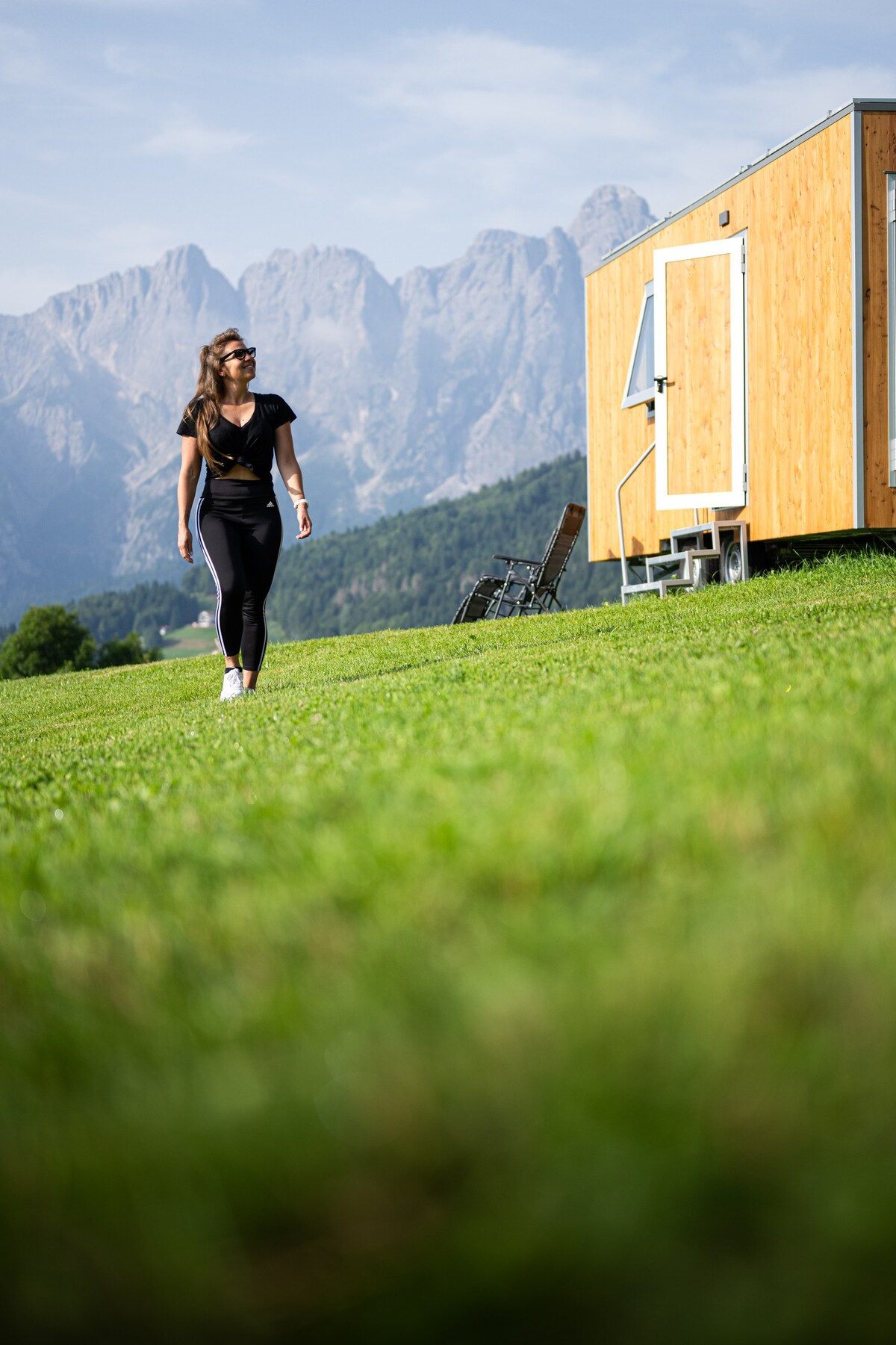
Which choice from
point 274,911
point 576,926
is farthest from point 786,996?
point 274,911

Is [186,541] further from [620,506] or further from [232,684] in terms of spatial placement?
[620,506]

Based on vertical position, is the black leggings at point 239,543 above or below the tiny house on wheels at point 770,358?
below

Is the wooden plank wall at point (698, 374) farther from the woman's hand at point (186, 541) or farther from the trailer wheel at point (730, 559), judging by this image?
the woman's hand at point (186, 541)

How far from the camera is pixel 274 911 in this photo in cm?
197

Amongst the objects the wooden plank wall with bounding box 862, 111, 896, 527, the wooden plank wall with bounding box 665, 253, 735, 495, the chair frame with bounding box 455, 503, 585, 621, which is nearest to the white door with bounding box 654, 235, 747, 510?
the wooden plank wall with bounding box 665, 253, 735, 495

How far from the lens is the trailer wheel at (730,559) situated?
46.1ft

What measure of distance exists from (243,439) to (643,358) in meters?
9.93

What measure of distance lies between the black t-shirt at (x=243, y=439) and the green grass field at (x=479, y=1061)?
534 centimetres

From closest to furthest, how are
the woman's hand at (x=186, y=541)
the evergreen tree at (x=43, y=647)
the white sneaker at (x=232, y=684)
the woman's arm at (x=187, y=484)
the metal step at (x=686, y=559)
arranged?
the woman's hand at (x=186, y=541)
the woman's arm at (x=187, y=484)
the white sneaker at (x=232, y=684)
the metal step at (x=686, y=559)
the evergreen tree at (x=43, y=647)

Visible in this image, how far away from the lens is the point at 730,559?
46.9 ft

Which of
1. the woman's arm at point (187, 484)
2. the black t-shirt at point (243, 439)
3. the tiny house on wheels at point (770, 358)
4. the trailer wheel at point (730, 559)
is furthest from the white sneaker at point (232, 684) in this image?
the trailer wheel at point (730, 559)

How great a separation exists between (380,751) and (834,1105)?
2.89m

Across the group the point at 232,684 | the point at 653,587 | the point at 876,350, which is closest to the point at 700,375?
the point at 876,350

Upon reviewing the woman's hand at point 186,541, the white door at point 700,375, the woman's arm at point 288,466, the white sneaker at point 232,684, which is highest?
the white door at point 700,375
